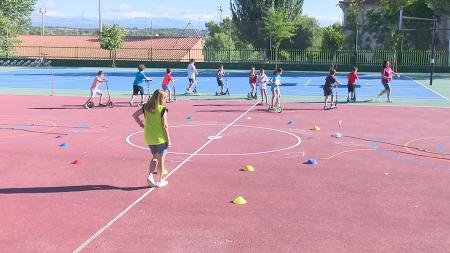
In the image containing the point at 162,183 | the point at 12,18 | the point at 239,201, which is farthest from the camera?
the point at 12,18

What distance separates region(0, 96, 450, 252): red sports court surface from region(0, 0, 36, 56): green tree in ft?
57.9

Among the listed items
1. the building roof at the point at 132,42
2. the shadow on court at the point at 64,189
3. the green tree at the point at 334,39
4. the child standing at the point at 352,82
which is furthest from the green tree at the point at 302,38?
the shadow on court at the point at 64,189

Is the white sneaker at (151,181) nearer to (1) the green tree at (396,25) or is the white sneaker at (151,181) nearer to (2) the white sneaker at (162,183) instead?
(2) the white sneaker at (162,183)

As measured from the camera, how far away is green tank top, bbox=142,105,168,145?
28.2 ft

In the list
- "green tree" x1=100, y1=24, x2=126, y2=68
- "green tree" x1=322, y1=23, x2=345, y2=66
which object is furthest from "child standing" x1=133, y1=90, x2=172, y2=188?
"green tree" x1=322, y1=23, x2=345, y2=66

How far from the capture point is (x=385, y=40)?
161ft

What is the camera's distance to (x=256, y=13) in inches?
2324

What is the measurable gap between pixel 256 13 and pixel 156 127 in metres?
52.1

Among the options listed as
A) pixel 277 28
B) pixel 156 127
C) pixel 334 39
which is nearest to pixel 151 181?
pixel 156 127

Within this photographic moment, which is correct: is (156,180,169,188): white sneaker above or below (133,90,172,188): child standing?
below

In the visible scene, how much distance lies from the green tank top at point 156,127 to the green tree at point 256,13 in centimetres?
4950

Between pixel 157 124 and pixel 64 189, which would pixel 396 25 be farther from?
pixel 64 189

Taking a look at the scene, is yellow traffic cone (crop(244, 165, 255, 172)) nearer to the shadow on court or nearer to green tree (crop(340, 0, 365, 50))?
the shadow on court

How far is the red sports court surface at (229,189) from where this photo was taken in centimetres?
654
